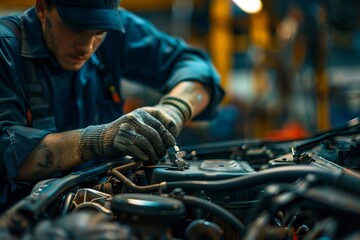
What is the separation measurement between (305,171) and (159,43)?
4.89ft

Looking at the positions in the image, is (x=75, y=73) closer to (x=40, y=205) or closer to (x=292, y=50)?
(x=40, y=205)

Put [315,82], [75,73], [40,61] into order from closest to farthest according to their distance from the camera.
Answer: [40,61] → [75,73] → [315,82]

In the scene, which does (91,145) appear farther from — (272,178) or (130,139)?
(272,178)

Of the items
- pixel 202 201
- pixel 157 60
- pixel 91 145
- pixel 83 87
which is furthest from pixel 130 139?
pixel 157 60

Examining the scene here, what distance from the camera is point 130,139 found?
1.49 metres

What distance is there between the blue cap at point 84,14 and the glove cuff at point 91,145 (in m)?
0.45

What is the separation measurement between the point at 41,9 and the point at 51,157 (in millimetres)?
723

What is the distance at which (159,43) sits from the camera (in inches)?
96.0

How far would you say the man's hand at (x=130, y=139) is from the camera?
1492 millimetres

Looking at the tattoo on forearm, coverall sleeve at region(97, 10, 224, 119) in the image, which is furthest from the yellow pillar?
the tattoo on forearm

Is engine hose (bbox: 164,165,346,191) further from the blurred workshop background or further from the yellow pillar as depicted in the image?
the yellow pillar

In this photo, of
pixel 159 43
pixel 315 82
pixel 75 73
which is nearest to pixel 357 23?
pixel 315 82

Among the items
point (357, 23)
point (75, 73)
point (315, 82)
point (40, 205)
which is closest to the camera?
point (40, 205)

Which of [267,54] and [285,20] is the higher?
[285,20]
